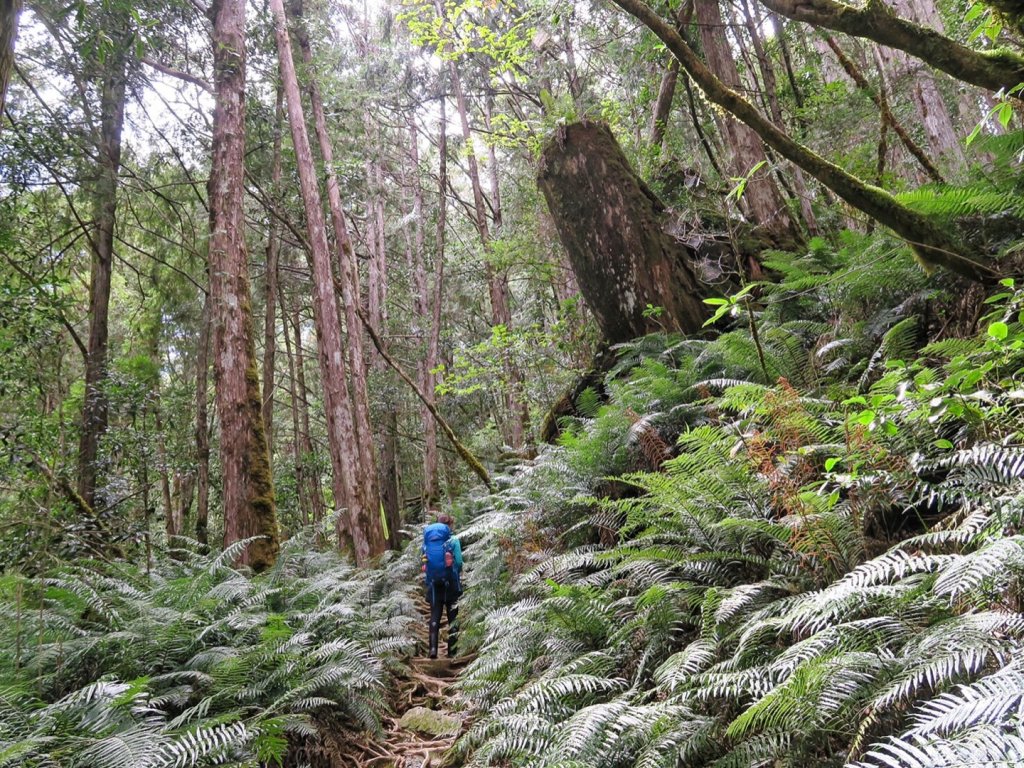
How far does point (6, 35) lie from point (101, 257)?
364 inches

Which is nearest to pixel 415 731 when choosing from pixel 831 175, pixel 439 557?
pixel 439 557

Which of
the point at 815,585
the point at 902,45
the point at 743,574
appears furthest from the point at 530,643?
the point at 902,45

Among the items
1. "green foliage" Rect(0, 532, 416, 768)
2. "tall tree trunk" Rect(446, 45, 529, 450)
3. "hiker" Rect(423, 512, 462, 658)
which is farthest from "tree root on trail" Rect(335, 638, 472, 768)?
"tall tree trunk" Rect(446, 45, 529, 450)

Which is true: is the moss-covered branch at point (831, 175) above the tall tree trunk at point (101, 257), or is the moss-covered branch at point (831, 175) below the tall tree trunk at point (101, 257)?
→ below

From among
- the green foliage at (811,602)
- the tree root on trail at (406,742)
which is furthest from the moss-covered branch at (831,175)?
the tree root on trail at (406,742)

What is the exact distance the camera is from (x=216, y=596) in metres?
5.82

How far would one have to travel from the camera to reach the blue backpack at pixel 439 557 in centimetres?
749

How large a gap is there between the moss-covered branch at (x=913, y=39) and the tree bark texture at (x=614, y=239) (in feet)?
16.8

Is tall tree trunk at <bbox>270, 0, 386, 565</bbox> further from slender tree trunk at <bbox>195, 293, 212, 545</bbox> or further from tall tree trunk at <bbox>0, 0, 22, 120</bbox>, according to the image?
tall tree trunk at <bbox>0, 0, 22, 120</bbox>

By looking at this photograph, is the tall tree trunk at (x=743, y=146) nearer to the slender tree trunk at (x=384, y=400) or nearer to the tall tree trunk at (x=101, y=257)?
the tall tree trunk at (x=101, y=257)

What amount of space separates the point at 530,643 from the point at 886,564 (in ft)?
9.01

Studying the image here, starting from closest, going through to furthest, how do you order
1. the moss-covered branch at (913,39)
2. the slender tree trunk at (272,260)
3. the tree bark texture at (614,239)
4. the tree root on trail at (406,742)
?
the moss-covered branch at (913,39)
the tree root on trail at (406,742)
the tree bark texture at (614,239)
the slender tree trunk at (272,260)

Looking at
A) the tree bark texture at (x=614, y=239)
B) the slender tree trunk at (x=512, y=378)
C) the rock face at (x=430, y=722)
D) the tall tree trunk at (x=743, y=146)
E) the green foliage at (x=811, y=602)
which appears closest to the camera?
the green foliage at (x=811, y=602)

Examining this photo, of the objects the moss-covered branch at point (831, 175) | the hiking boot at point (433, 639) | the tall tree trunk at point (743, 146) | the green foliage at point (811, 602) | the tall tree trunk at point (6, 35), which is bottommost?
the hiking boot at point (433, 639)
